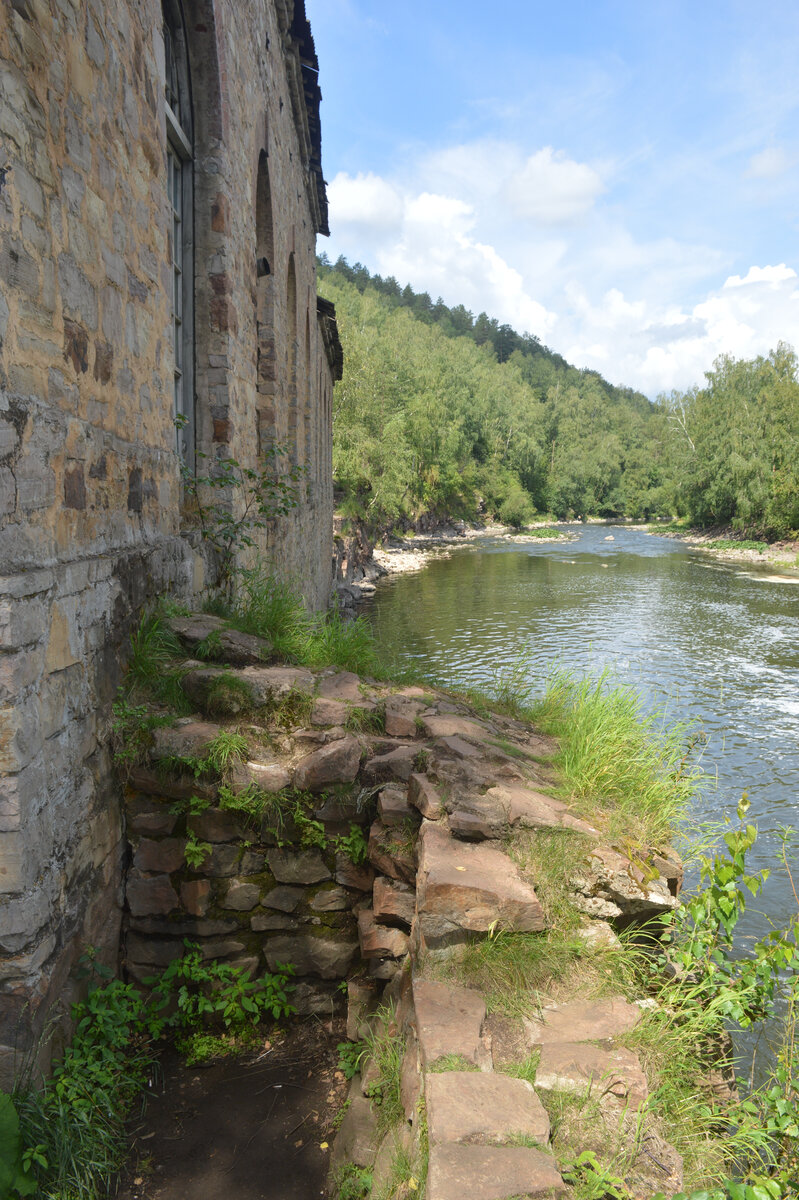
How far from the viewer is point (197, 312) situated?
554 cm

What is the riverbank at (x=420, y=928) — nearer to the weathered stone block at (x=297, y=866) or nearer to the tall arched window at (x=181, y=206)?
the weathered stone block at (x=297, y=866)

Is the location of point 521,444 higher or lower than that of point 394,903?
higher

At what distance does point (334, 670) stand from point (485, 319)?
118m

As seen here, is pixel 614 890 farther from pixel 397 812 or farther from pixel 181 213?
pixel 181 213

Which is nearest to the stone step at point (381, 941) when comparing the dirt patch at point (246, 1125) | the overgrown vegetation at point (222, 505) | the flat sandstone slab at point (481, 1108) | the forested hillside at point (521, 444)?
the dirt patch at point (246, 1125)

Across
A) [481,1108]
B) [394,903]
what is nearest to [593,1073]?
[481,1108]

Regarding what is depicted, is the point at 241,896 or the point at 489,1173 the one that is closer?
the point at 489,1173

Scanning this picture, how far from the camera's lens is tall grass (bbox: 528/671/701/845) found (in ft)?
11.4

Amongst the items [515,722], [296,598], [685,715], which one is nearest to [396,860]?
[515,722]

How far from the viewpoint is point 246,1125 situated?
2828mm

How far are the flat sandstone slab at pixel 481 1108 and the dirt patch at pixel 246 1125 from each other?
1042 mm

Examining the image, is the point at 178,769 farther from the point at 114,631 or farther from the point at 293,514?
the point at 293,514

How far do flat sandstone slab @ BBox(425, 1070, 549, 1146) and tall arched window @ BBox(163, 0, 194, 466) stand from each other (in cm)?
424

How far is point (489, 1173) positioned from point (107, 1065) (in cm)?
174
